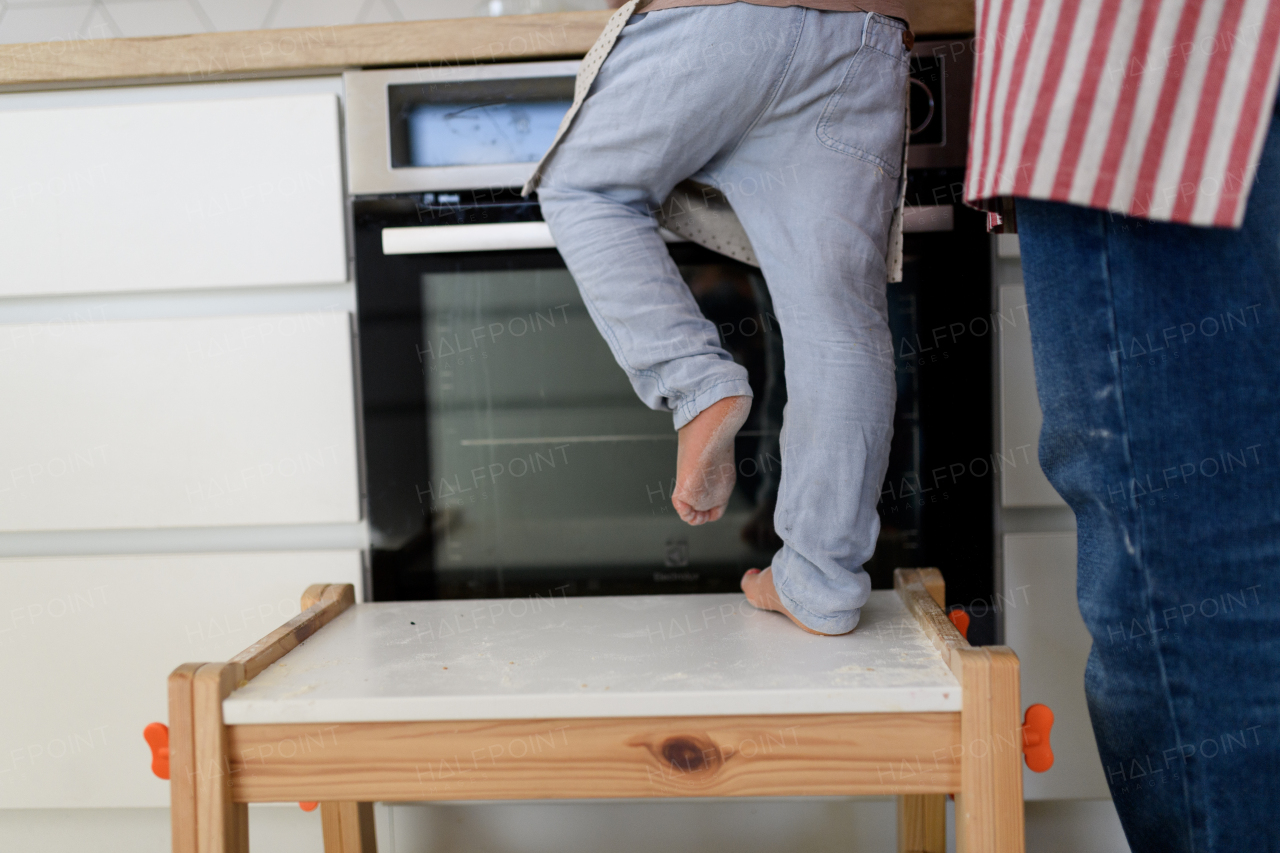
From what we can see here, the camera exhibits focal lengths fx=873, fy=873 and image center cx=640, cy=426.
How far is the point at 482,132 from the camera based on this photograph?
920 mm

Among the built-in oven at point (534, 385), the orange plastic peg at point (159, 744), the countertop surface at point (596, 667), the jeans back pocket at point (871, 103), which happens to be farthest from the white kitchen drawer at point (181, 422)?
the jeans back pocket at point (871, 103)

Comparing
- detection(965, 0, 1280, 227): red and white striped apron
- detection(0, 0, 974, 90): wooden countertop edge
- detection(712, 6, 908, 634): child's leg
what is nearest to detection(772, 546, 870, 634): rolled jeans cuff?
detection(712, 6, 908, 634): child's leg

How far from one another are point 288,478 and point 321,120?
0.39m

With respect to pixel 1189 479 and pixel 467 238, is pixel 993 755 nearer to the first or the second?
pixel 1189 479

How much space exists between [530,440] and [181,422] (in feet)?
1.26

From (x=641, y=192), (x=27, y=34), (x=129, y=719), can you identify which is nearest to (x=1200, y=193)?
(x=641, y=192)

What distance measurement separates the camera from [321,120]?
93cm

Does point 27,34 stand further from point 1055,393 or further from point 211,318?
point 1055,393

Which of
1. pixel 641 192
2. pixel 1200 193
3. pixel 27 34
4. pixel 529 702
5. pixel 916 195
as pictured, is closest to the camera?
pixel 1200 193

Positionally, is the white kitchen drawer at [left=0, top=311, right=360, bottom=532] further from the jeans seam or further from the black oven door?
A: the jeans seam

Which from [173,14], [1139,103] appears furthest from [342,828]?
[173,14]

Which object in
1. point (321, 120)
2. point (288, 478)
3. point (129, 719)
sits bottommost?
point (129, 719)

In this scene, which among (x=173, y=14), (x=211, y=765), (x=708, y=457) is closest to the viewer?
(x=211, y=765)

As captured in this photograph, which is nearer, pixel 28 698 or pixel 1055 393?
pixel 1055 393
